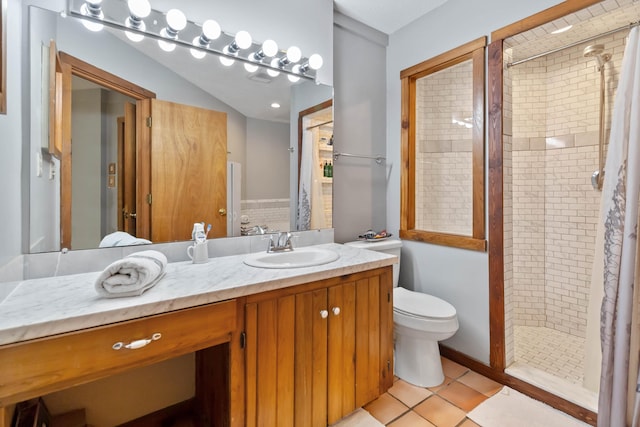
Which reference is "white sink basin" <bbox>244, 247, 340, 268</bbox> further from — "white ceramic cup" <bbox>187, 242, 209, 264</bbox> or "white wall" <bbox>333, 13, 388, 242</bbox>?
"white wall" <bbox>333, 13, 388, 242</bbox>

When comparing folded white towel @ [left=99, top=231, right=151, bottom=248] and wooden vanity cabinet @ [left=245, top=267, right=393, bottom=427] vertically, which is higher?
folded white towel @ [left=99, top=231, right=151, bottom=248]

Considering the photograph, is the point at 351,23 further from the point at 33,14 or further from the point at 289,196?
the point at 33,14

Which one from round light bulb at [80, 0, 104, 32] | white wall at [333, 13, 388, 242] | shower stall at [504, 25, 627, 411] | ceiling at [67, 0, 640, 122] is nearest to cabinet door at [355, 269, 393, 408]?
white wall at [333, 13, 388, 242]

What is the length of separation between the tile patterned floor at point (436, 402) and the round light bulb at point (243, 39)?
215 cm

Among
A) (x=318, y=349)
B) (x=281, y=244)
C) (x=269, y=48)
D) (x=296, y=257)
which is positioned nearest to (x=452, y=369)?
(x=318, y=349)

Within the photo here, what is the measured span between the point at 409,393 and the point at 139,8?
250 cm

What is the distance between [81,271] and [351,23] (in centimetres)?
236

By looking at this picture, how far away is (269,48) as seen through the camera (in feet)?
Answer: 5.90

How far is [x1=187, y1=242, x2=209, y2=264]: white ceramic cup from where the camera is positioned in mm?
1498

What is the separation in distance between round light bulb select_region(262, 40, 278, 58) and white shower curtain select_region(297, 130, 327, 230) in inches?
20.2

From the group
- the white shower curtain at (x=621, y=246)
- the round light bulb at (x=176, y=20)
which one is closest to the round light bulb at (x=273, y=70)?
the round light bulb at (x=176, y=20)

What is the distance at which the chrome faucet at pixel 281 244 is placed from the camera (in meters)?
1.81

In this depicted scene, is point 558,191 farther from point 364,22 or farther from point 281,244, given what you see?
point 281,244

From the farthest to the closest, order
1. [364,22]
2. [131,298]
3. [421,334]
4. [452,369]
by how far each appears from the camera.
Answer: [364,22], [452,369], [421,334], [131,298]
